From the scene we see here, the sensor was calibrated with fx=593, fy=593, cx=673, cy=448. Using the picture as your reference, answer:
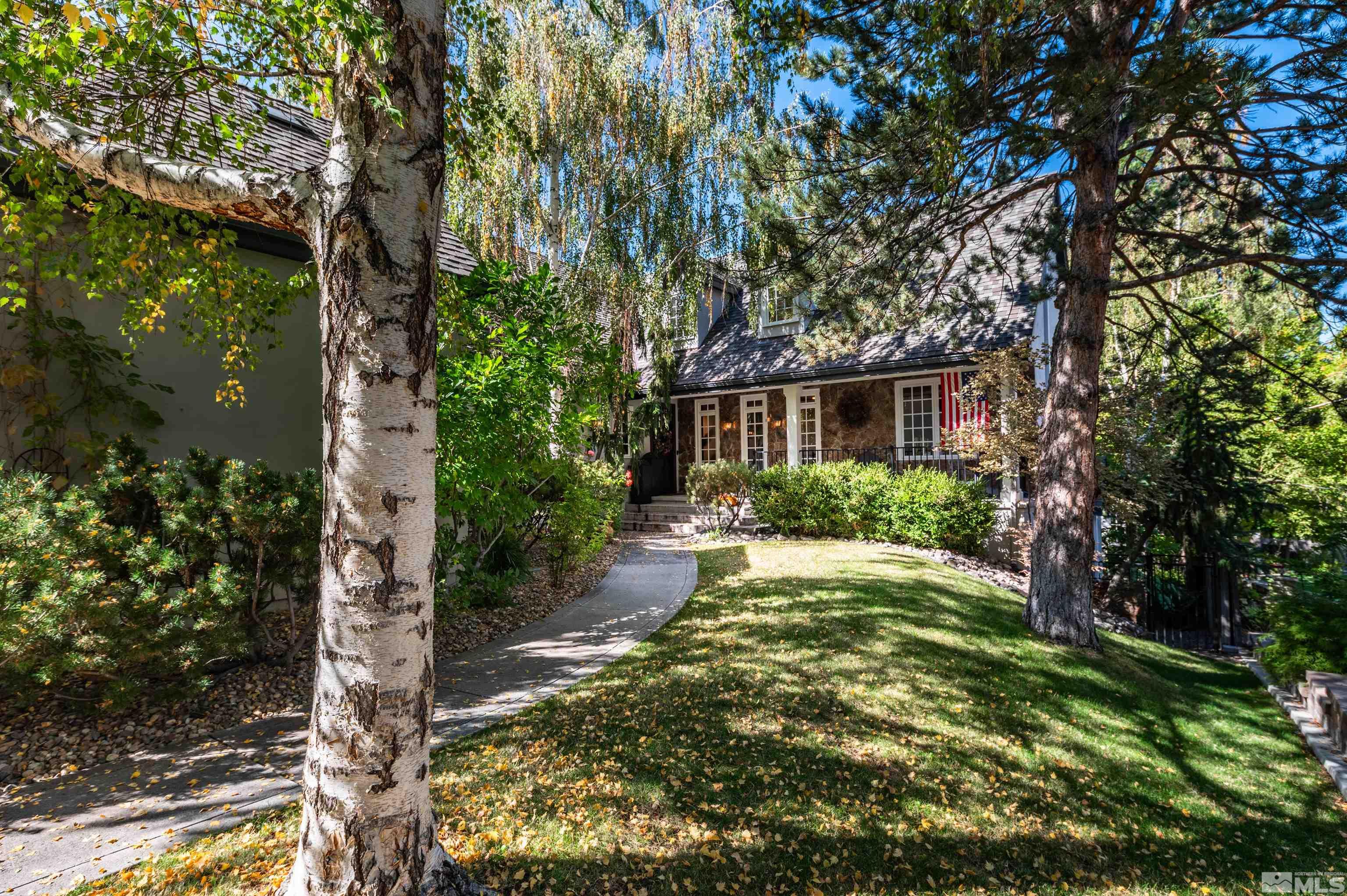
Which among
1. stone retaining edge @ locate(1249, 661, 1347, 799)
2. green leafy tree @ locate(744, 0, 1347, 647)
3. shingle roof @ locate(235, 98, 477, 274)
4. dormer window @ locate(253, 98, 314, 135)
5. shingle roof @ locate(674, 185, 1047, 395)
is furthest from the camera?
shingle roof @ locate(674, 185, 1047, 395)

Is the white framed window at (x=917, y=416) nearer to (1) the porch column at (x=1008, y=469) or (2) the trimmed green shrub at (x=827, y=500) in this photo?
(2) the trimmed green shrub at (x=827, y=500)

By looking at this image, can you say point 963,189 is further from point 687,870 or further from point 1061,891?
point 687,870

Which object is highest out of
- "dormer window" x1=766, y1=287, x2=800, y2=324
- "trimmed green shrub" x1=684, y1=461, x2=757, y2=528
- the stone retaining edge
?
"dormer window" x1=766, y1=287, x2=800, y2=324

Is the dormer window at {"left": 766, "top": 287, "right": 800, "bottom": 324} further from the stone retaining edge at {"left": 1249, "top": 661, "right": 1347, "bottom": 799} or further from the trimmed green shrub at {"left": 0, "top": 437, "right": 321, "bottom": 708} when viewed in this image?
the stone retaining edge at {"left": 1249, "top": 661, "right": 1347, "bottom": 799}

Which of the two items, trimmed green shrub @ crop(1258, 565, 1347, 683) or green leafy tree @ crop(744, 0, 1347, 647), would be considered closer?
green leafy tree @ crop(744, 0, 1347, 647)

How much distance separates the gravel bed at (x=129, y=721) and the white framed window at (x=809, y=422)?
1344 cm

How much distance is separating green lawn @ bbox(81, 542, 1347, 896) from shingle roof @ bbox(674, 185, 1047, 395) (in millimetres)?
5534

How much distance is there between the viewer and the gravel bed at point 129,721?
3713mm

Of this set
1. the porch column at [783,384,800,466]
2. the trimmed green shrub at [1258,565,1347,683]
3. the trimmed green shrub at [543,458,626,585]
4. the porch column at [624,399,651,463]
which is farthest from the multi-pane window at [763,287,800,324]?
the trimmed green shrub at [1258,565,1347,683]

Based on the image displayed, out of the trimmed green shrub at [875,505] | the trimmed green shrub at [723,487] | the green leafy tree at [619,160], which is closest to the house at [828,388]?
the trimmed green shrub at [875,505]

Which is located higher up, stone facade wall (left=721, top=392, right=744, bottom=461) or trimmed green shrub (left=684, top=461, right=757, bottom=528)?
stone facade wall (left=721, top=392, right=744, bottom=461)

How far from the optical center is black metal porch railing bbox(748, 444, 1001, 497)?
1263 centimetres

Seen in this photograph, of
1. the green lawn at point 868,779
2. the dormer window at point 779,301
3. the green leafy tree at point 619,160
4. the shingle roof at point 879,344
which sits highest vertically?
the green leafy tree at point 619,160

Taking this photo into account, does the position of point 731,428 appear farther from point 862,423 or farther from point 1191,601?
point 1191,601
